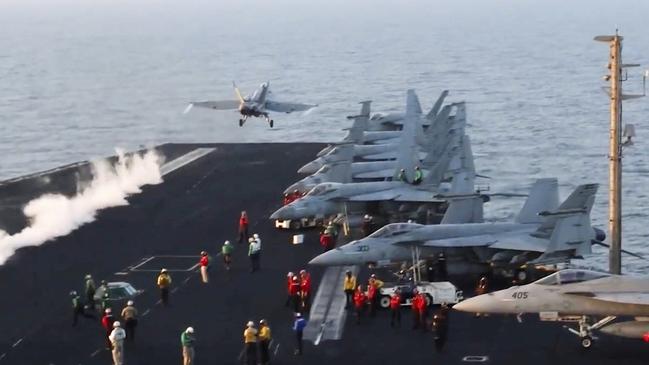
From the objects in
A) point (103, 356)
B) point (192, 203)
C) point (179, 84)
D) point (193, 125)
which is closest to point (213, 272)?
point (103, 356)

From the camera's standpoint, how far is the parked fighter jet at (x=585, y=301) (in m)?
33.3

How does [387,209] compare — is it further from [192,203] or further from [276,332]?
[276,332]

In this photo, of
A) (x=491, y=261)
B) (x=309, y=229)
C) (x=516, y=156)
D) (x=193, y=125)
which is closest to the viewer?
(x=491, y=261)

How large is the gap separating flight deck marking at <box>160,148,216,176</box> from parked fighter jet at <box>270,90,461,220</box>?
1889cm

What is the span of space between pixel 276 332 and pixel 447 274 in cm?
876

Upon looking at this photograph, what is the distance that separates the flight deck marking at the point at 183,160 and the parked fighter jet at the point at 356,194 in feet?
62.0

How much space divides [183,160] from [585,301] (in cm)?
4512

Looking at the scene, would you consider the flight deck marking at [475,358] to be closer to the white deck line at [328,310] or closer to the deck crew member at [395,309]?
the deck crew member at [395,309]

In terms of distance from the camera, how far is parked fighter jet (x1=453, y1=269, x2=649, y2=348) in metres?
33.3

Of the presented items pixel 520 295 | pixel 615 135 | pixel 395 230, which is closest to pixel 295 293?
pixel 395 230

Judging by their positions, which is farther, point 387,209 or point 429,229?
point 387,209

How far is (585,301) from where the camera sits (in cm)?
3378

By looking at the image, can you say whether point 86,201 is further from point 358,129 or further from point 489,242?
point 489,242

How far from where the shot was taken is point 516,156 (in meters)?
101
